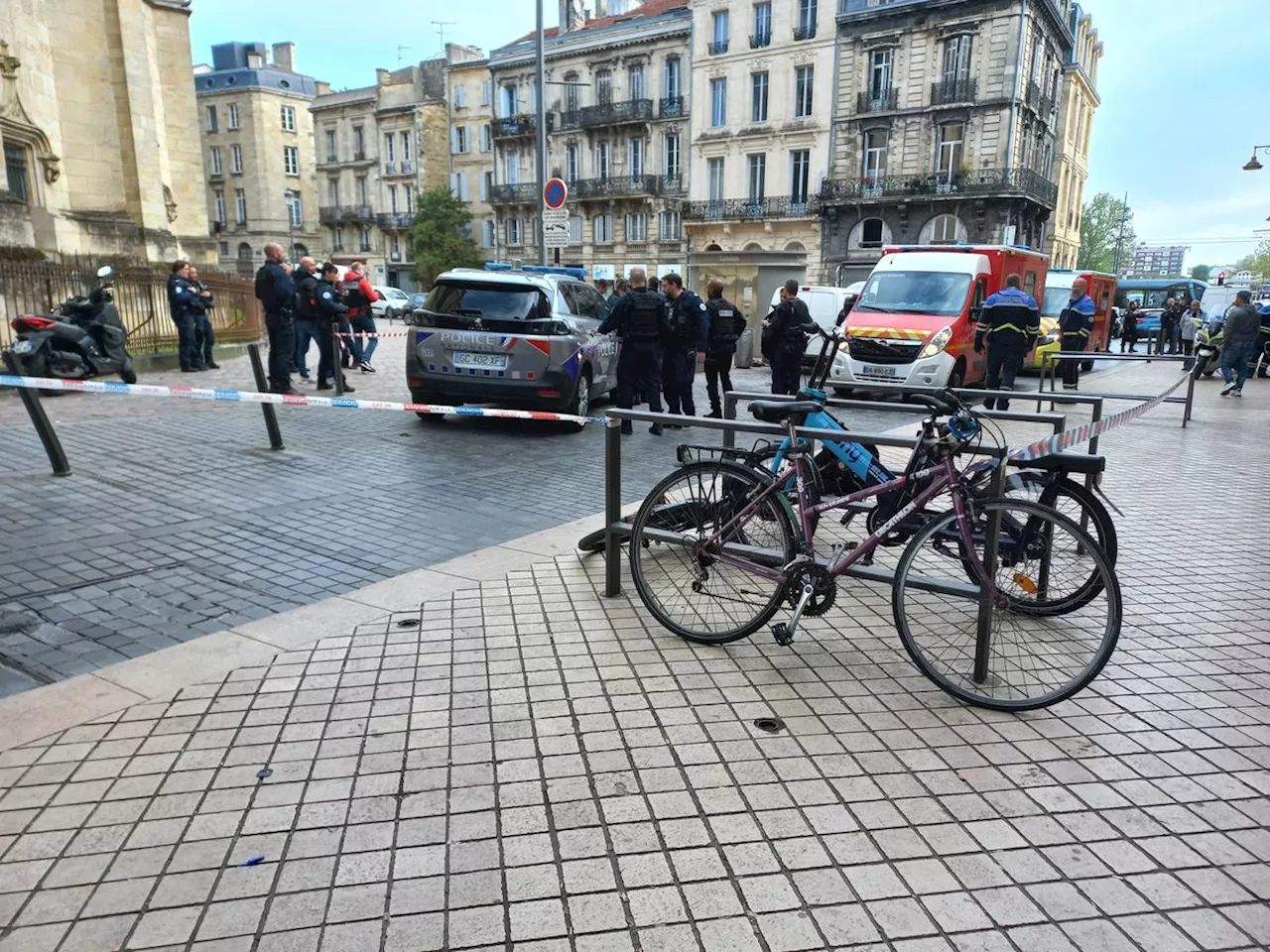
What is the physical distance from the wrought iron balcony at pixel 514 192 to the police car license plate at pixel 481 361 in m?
44.4

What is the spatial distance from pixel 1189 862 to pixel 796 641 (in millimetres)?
1910

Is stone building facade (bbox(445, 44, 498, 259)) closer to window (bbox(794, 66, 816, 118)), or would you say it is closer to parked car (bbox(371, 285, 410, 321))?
parked car (bbox(371, 285, 410, 321))

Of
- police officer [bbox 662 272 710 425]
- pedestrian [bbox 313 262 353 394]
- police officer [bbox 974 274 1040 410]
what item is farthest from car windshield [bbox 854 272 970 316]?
pedestrian [bbox 313 262 353 394]

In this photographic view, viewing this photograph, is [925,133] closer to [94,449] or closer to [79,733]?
[94,449]

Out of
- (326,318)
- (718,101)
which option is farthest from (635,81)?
(326,318)

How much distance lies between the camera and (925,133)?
39.2 meters

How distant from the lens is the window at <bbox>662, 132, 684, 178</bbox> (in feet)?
150

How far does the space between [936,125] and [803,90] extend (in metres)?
6.58

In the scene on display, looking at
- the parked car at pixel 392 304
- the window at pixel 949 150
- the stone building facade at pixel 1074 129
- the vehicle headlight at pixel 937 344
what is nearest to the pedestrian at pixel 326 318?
the vehicle headlight at pixel 937 344

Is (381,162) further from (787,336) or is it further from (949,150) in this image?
(787,336)

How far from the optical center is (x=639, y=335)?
32.0 ft

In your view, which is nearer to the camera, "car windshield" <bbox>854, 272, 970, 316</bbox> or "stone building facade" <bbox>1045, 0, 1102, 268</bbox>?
"car windshield" <bbox>854, 272, 970, 316</bbox>

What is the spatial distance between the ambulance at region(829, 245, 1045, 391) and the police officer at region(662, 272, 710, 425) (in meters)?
3.92

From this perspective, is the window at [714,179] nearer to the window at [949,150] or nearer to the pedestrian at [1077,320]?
the window at [949,150]
